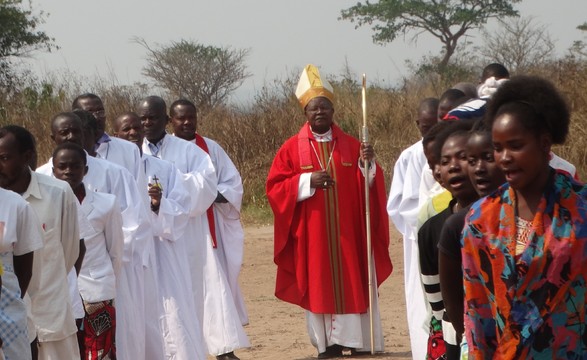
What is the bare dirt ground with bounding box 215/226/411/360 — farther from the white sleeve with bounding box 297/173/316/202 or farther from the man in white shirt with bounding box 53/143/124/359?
the man in white shirt with bounding box 53/143/124/359

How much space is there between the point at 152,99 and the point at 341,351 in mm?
2626

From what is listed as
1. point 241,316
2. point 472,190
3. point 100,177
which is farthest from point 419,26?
point 472,190

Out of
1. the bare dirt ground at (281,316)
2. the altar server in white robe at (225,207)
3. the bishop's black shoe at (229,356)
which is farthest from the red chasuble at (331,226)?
the bishop's black shoe at (229,356)

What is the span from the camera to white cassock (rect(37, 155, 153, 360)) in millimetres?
8203

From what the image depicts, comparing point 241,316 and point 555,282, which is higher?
point 555,282

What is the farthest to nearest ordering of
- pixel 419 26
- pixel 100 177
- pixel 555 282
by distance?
pixel 419 26 → pixel 100 177 → pixel 555 282

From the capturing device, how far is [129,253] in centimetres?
848

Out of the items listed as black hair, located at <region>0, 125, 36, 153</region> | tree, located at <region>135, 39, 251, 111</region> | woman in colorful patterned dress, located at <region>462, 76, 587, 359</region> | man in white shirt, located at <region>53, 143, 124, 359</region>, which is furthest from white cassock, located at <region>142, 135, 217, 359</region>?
tree, located at <region>135, 39, 251, 111</region>

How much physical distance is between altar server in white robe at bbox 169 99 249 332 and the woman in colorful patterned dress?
7.02 m

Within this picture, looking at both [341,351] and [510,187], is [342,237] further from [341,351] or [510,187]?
[510,187]

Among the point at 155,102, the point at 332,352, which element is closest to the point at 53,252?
the point at 155,102

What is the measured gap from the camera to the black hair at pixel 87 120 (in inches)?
339

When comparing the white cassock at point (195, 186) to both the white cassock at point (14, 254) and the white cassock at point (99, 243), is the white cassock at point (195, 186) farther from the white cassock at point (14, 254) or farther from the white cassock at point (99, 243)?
the white cassock at point (14, 254)

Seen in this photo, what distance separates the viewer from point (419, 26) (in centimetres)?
4794
